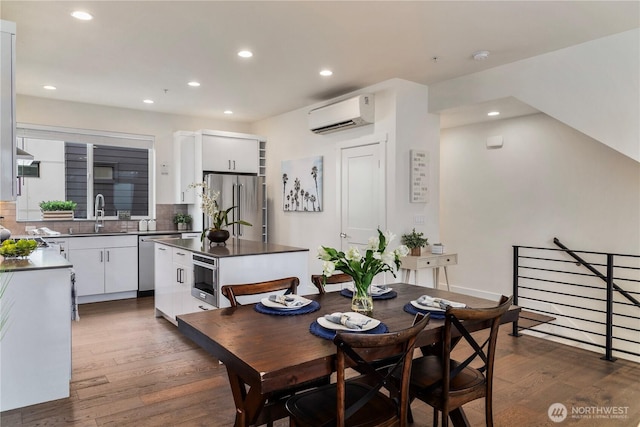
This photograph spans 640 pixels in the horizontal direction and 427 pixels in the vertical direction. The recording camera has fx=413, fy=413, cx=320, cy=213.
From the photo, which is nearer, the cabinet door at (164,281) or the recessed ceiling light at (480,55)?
the recessed ceiling light at (480,55)

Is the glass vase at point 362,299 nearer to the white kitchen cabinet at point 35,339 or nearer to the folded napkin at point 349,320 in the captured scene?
the folded napkin at point 349,320

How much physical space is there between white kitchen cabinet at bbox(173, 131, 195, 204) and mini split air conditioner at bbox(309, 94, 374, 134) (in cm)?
203

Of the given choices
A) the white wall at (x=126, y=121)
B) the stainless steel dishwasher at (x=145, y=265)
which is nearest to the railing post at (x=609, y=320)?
the stainless steel dishwasher at (x=145, y=265)

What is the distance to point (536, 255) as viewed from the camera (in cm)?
499

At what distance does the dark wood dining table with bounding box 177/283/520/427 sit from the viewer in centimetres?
144

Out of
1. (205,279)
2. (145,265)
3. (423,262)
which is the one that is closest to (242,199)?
(145,265)

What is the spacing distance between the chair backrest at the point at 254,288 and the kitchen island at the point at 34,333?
4.34ft

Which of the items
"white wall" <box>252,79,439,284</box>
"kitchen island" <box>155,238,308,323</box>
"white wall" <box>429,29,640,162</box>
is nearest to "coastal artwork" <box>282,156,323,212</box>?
"white wall" <box>252,79,439,284</box>

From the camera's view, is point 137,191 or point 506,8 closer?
point 506,8

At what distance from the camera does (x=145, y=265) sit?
5840 mm

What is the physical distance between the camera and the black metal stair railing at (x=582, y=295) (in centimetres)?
414

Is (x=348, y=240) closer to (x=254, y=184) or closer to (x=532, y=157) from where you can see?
(x=254, y=184)

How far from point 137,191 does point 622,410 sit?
6.24 m

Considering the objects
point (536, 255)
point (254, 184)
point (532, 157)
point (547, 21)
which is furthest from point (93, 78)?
point (536, 255)
